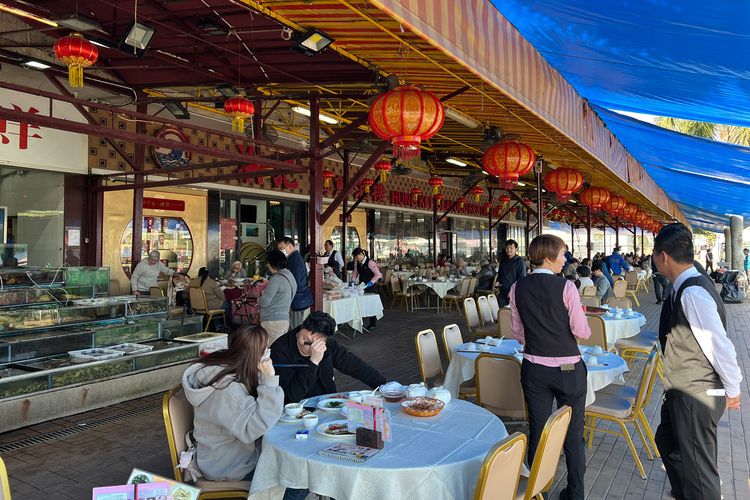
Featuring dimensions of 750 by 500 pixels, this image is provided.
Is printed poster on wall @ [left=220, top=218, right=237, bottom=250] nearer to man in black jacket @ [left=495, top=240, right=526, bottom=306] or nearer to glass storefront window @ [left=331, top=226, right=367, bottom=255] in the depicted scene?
glass storefront window @ [left=331, top=226, right=367, bottom=255]

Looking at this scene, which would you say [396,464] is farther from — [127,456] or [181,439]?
[127,456]

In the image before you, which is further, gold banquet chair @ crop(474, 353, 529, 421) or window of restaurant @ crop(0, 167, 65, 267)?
window of restaurant @ crop(0, 167, 65, 267)

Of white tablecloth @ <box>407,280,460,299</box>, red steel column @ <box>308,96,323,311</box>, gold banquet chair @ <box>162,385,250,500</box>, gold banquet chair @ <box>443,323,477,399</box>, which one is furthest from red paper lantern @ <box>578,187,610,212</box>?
gold banquet chair @ <box>162,385,250,500</box>

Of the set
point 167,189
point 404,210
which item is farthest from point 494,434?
point 404,210

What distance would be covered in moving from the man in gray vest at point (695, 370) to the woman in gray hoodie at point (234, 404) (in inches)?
88.3

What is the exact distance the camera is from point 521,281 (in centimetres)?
340

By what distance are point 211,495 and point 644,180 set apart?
1194cm

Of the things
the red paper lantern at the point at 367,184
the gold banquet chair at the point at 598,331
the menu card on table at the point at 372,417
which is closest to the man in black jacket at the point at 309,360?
the menu card on table at the point at 372,417

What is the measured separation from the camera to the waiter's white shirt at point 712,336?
2.79m

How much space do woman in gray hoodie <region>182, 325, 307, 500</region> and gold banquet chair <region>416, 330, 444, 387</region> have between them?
2.16 meters

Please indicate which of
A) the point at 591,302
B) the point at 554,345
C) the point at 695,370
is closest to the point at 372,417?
the point at 554,345

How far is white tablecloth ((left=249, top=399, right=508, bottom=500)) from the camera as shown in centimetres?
225

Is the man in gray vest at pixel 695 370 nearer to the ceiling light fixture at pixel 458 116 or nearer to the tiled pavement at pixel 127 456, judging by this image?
the tiled pavement at pixel 127 456

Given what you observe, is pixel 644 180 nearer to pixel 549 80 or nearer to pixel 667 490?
pixel 549 80
